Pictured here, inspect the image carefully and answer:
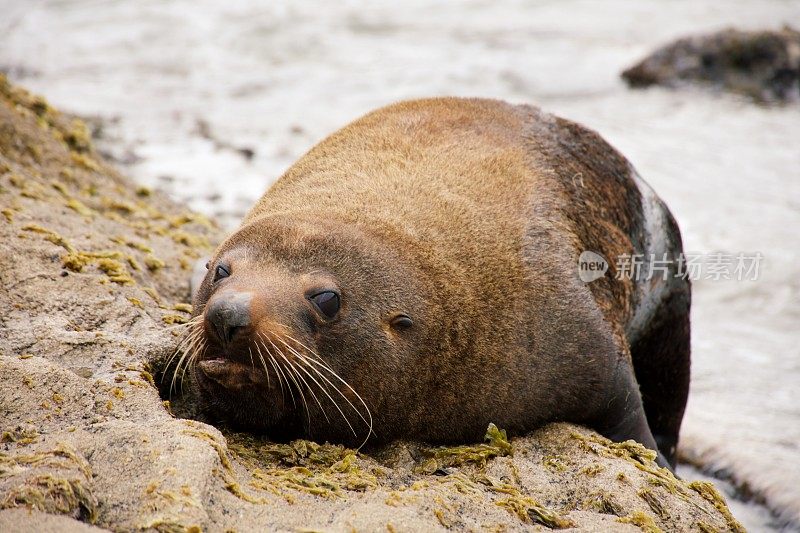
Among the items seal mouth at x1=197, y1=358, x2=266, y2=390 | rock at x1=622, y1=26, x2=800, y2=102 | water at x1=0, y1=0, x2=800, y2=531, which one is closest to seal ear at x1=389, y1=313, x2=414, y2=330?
seal mouth at x1=197, y1=358, x2=266, y2=390

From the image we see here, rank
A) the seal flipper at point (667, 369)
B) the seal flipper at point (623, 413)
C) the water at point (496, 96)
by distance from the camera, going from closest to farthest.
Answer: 1. the seal flipper at point (623, 413)
2. the seal flipper at point (667, 369)
3. the water at point (496, 96)

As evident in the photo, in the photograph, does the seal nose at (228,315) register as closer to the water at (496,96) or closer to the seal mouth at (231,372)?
the seal mouth at (231,372)

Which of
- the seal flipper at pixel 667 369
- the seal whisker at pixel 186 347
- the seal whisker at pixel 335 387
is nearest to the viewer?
the seal whisker at pixel 335 387

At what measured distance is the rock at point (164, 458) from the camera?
3.67 meters

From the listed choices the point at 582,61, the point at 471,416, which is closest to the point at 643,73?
the point at 582,61

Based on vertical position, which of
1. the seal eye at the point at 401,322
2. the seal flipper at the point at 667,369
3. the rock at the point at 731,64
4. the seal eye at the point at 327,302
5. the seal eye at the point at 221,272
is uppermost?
the seal eye at the point at 221,272

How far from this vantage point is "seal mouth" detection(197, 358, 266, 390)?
4.50 m

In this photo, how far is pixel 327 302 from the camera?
4648 millimetres

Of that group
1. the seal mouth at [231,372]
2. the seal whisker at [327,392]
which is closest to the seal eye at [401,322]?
the seal whisker at [327,392]

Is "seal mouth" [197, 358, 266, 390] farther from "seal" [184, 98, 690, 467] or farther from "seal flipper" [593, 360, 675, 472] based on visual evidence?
"seal flipper" [593, 360, 675, 472]

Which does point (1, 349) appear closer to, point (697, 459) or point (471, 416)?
point (471, 416)

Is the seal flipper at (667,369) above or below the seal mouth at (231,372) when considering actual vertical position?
below

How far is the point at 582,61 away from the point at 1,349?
46.0 feet

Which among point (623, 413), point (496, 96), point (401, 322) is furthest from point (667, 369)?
point (496, 96)
